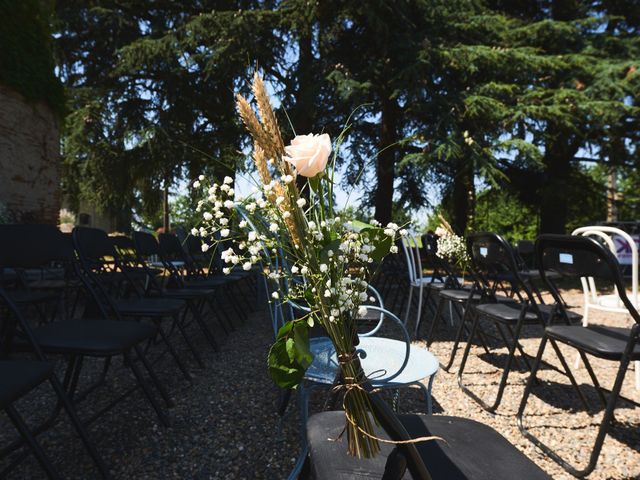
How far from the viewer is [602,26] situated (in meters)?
11.4

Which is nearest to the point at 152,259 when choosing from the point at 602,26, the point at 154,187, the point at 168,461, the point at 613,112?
the point at 154,187

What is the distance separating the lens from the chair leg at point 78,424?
1.67 meters

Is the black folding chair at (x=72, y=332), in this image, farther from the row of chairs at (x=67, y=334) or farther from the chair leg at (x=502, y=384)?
the chair leg at (x=502, y=384)

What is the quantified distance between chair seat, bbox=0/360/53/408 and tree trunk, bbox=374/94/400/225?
27.9 ft

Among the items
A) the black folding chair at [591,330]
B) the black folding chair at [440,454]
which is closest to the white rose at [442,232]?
the black folding chair at [591,330]

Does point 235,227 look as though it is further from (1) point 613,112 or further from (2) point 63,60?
(2) point 63,60

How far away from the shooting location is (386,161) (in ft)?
33.2

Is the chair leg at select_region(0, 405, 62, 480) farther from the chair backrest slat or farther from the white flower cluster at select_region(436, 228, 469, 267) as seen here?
the white flower cluster at select_region(436, 228, 469, 267)

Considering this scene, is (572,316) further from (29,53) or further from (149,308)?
(29,53)

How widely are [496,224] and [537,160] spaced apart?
35.1 ft

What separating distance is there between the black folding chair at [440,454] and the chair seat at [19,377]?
0.96m

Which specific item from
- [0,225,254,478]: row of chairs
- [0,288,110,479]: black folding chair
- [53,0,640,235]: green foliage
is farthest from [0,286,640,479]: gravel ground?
[53,0,640,235]: green foliage

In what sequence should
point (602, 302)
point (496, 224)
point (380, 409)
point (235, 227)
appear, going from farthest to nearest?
1. point (496, 224)
2. point (602, 302)
3. point (235, 227)
4. point (380, 409)

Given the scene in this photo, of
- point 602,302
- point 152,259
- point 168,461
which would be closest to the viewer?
point 168,461
